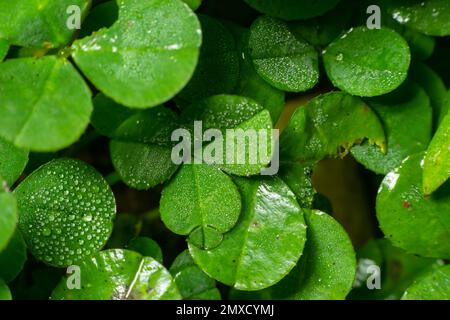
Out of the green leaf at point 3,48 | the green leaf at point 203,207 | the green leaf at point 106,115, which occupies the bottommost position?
the green leaf at point 203,207

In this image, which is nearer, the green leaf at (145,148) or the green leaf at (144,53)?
the green leaf at (144,53)

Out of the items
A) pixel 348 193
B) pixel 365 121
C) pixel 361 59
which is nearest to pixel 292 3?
pixel 361 59

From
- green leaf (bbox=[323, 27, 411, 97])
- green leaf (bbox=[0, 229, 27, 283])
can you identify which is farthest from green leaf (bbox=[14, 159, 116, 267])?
green leaf (bbox=[323, 27, 411, 97])

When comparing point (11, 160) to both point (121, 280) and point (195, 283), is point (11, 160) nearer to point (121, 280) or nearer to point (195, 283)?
point (121, 280)

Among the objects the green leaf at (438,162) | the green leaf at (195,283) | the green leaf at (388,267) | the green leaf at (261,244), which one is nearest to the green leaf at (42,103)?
the green leaf at (261,244)

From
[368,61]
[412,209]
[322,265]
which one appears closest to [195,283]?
[322,265]

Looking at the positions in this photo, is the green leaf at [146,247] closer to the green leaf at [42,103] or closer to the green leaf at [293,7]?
the green leaf at [42,103]
